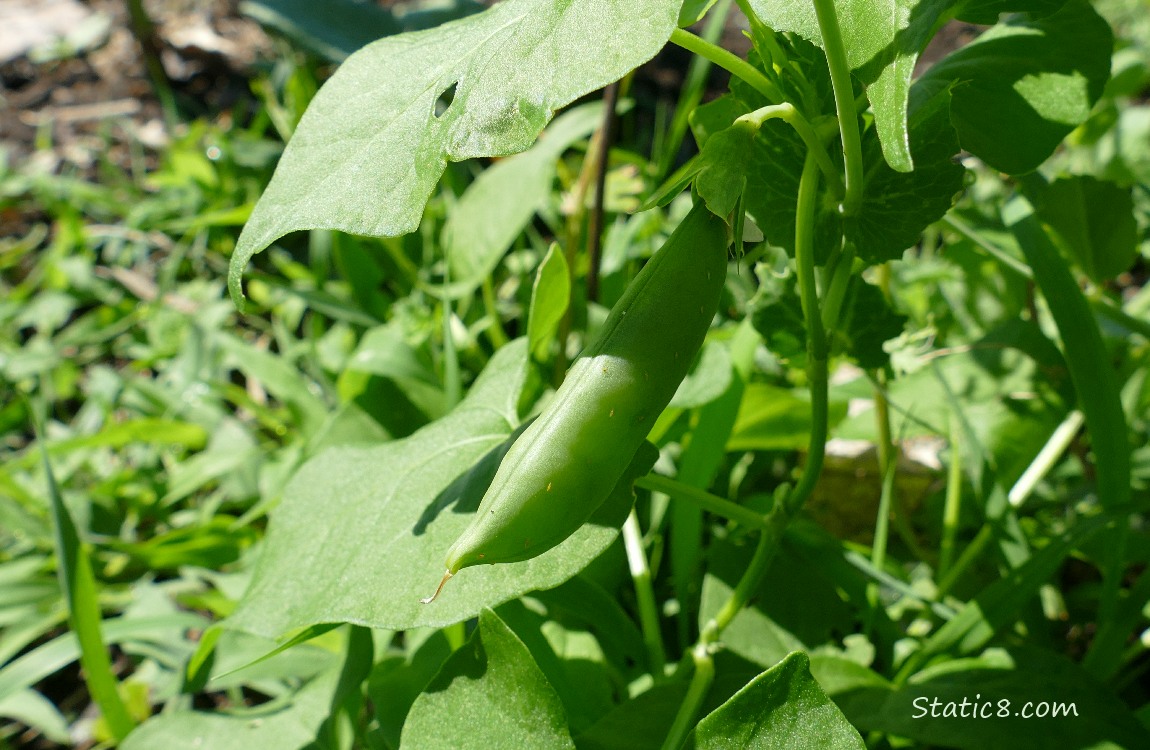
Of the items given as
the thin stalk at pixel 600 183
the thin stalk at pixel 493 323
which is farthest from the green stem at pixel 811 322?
the thin stalk at pixel 493 323

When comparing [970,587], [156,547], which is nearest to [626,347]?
[970,587]

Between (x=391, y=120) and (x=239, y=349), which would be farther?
(x=239, y=349)

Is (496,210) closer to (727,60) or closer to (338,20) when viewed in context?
(338,20)

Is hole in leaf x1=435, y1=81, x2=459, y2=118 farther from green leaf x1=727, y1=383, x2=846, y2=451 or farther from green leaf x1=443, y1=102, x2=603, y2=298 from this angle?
green leaf x1=727, y1=383, x2=846, y2=451

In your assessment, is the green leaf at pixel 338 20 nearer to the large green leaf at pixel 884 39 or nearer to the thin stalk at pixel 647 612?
the thin stalk at pixel 647 612

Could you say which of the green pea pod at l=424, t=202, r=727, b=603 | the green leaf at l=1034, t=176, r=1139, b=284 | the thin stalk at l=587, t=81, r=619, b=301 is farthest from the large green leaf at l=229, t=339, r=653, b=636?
the green leaf at l=1034, t=176, r=1139, b=284

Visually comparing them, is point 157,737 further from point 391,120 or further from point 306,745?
point 391,120

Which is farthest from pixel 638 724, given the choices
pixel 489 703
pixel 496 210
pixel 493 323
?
pixel 496 210
